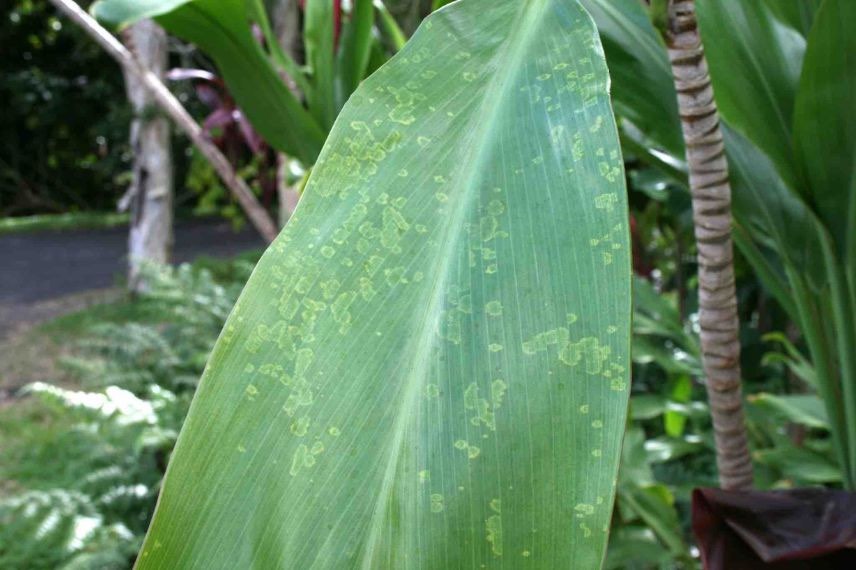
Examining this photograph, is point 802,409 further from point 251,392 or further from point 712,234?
point 251,392

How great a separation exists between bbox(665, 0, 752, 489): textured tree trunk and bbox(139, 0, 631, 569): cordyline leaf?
0.12m

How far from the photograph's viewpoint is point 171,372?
2180 millimetres

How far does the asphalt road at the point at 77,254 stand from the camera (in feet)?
17.8

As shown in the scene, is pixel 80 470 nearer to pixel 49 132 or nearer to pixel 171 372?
pixel 171 372

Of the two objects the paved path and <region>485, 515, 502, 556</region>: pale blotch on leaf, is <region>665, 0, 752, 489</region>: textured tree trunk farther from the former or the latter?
the paved path

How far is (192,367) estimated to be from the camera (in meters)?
2.20

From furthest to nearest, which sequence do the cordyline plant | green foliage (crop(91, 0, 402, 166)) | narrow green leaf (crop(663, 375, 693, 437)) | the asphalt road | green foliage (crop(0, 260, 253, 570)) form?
the asphalt road → green foliage (crop(0, 260, 253, 570)) → narrow green leaf (crop(663, 375, 693, 437)) → green foliage (crop(91, 0, 402, 166)) → the cordyline plant

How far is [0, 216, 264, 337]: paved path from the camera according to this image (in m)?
5.14

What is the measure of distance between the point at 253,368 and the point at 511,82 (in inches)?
6.9

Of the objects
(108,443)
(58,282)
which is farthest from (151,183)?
(58,282)

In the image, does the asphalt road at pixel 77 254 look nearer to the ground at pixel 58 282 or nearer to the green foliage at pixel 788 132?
the ground at pixel 58 282

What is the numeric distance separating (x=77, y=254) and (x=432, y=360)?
7101mm

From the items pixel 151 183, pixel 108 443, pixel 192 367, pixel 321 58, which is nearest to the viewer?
pixel 321 58

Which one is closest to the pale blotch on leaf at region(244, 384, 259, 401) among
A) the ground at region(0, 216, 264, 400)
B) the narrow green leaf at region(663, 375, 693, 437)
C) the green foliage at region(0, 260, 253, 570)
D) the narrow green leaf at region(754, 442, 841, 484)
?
the narrow green leaf at region(754, 442, 841, 484)
